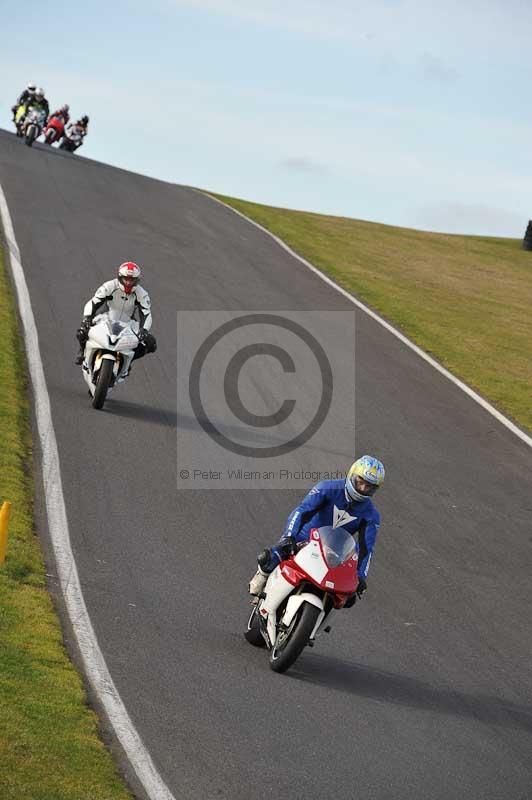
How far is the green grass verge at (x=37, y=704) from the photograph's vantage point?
6660 millimetres

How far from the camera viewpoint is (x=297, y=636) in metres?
9.06

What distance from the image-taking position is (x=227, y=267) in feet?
97.5

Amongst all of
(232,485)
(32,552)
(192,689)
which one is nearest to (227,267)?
(232,485)

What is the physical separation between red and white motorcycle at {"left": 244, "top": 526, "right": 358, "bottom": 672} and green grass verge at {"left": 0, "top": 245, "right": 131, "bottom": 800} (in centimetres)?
163

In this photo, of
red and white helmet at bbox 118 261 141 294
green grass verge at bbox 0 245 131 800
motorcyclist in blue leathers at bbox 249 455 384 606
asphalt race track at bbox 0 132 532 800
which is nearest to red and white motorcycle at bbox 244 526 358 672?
→ motorcyclist in blue leathers at bbox 249 455 384 606

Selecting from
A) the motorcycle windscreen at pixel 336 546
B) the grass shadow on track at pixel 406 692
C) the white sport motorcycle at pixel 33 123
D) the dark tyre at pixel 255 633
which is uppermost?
the white sport motorcycle at pixel 33 123

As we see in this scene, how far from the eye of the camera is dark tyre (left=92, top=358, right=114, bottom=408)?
53.2 feet

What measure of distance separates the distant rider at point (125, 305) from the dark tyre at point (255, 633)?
290 inches

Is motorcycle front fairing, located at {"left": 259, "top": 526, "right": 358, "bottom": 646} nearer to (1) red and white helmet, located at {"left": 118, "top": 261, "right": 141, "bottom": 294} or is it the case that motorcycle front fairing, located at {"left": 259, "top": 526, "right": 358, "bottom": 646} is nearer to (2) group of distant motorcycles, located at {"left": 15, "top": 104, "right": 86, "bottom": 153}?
(1) red and white helmet, located at {"left": 118, "top": 261, "right": 141, "bottom": 294}

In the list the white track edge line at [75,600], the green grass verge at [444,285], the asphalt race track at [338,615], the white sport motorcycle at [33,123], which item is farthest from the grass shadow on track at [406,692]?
the white sport motorcycle at [33,123]

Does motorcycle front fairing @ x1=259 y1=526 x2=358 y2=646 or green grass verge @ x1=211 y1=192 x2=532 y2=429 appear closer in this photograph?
motorcycle front fairing @ x1=259 y1=526 x2=358 y2=646

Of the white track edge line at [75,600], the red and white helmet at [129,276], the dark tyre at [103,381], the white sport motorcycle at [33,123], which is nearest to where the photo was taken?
the white track edge line at [75,600]

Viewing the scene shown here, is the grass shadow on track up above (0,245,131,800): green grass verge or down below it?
below

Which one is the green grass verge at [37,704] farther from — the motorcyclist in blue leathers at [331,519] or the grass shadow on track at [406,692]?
the grass shadow on track at [406,692]
